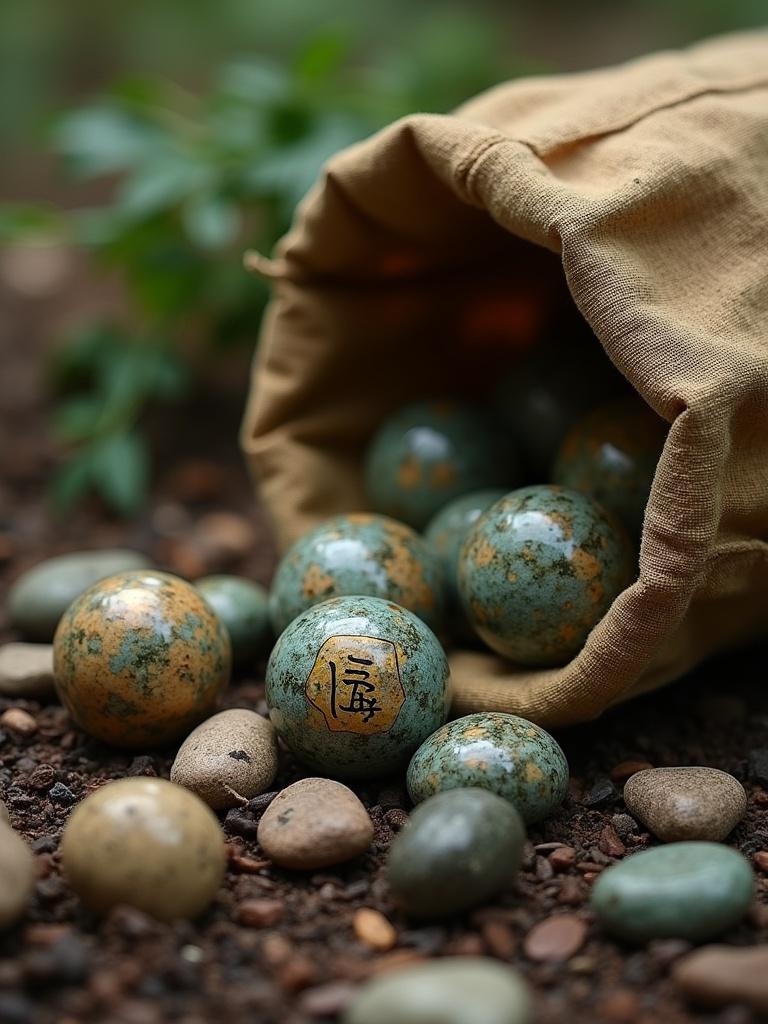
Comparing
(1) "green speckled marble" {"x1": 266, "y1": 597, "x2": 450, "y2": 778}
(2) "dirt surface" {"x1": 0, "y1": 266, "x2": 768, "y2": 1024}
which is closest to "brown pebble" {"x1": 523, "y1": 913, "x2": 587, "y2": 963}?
(2) "dirt surface" {"x1": 0, "y1": 266, "x2": 768, "y2": 1024}

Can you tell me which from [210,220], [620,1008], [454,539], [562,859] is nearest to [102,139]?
[210,220]

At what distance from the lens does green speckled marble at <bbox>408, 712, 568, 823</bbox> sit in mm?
1511

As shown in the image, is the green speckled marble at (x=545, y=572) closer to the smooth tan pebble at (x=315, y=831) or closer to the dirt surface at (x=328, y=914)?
the dirt surface at (x=328, y=914)

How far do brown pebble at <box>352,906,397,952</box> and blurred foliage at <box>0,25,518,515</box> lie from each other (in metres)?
1.45

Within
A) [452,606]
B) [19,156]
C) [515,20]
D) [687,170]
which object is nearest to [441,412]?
[452,606]

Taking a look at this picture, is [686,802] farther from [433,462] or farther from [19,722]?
[19,722]

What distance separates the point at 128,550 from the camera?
2561 millimetres

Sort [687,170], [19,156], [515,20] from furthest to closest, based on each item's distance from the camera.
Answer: [515,20]
[19,156]
[687,170]

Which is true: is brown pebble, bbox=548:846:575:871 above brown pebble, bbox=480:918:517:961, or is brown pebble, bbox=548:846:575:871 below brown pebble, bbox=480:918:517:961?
below

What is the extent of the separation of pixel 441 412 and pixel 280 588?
0.50 m

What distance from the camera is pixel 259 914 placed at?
138 centimetres

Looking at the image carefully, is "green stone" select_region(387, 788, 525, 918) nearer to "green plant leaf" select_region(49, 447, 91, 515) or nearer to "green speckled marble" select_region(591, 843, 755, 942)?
"green speckled marble" select_region(591, 843, 755, 942)

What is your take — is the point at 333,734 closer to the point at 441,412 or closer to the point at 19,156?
the point at 441,412

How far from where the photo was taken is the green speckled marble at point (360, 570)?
180 centimetres
